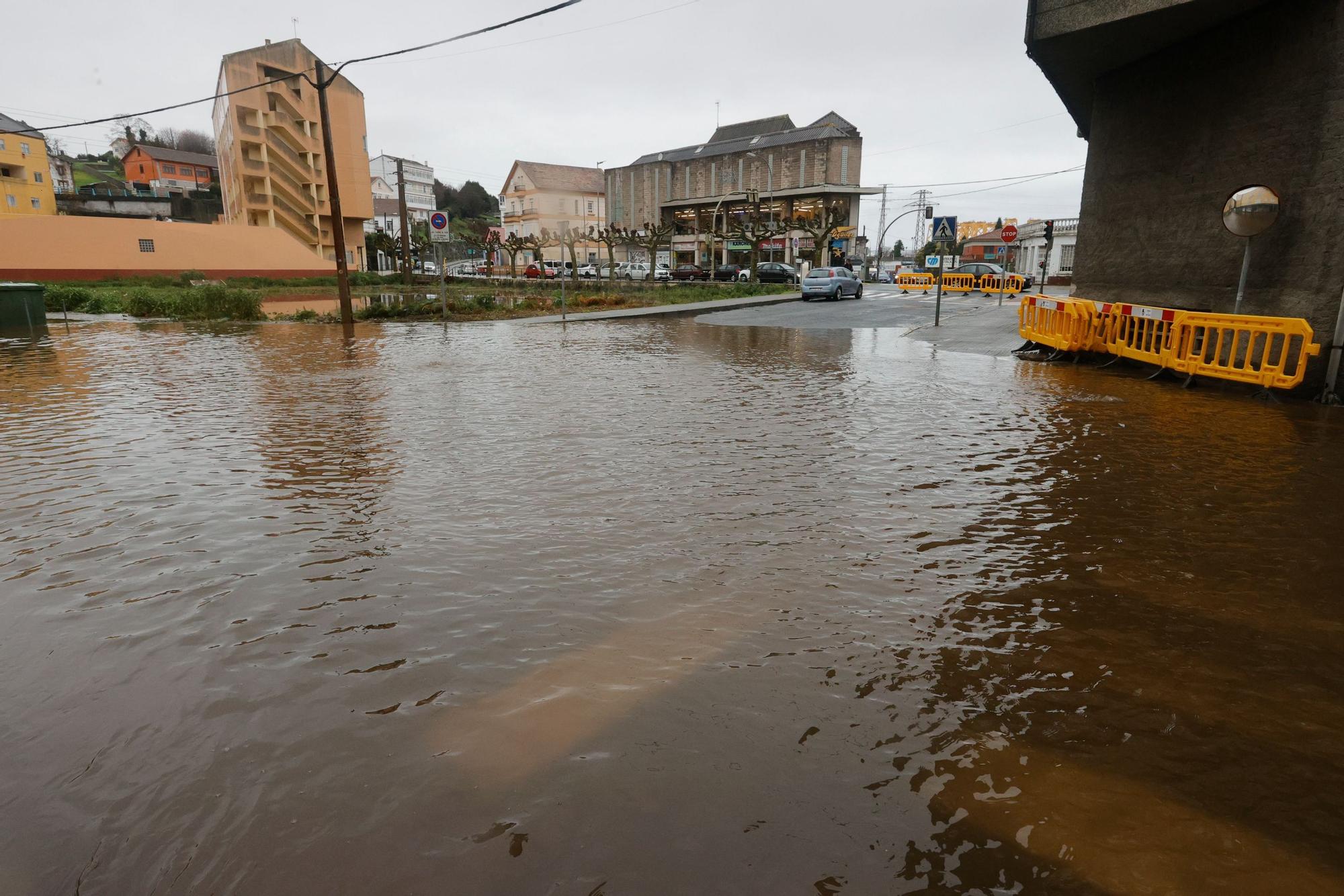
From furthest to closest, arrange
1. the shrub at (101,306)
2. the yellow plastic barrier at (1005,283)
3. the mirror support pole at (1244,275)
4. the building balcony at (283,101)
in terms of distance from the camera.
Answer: the building balcony at (283,101) → the yellow plastic barrier at (1005,283) → the shrub at (101,306) → the mirror support pole at (1244,275)

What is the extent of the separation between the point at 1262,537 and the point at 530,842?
527 centimetres

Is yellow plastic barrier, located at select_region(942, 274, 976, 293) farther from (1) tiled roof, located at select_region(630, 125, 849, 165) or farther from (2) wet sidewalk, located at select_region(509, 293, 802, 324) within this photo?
(1) tiled roof, located at select_region(630, 125, 849, 165)

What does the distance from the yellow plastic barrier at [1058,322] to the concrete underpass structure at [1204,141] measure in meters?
1.12

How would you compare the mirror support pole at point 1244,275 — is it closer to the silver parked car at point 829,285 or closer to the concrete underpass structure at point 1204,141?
the concrete underpass structure at point 1204,141

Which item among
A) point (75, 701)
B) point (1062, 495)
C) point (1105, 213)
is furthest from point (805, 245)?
point (75, 701)

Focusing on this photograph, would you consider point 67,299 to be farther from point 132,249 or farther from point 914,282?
point 914,282

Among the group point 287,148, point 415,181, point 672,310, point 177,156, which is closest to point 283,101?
point 287,148

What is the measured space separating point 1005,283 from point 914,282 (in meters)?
7.71

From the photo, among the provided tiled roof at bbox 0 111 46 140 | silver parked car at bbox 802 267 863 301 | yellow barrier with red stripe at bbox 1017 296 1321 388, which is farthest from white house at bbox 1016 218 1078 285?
tiled roof at bbox 0 111 46 140

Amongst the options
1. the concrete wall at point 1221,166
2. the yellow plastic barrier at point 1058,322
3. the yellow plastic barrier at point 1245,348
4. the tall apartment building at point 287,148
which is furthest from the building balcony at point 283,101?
the yellow plastic barrier at point 1245,348

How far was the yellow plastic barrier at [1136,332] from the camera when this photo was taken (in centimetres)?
1200

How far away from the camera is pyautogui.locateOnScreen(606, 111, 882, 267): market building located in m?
58.0

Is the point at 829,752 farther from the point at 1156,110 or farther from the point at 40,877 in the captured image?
the point at 1156,110

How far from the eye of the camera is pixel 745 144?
65.6 meters
